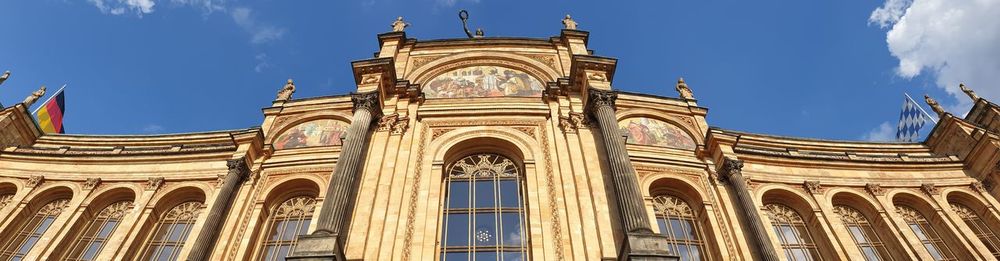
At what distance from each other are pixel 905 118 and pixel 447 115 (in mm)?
19537

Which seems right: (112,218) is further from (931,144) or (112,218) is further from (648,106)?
(931,144)

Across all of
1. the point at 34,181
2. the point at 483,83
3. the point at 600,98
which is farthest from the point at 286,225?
the point at 600,98

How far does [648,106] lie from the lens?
18984 mm

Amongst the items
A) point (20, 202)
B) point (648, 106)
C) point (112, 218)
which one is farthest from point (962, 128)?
point (20, 202)

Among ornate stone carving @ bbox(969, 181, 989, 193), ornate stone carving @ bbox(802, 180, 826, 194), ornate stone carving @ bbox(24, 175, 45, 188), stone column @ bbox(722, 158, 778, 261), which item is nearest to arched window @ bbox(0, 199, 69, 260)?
ornate stone carving @ bbox(24, 175, 45, 188)

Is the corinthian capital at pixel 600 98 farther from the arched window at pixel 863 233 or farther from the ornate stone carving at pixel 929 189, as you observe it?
the ornate stone carving at pixel 929 189

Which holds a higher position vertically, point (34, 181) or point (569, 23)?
point (569, 23)

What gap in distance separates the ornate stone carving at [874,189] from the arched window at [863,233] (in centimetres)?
76

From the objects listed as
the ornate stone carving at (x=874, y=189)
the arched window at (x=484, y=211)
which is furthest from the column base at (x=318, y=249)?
the ornate stone carving at (x=874, y=189)

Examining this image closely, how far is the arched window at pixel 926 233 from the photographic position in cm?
1582

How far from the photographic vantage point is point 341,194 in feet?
40.6

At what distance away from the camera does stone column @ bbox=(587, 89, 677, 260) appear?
1077 centimetres

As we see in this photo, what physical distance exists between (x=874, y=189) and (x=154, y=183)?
859 inches

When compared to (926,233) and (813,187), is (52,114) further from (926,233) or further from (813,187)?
(926,233)
